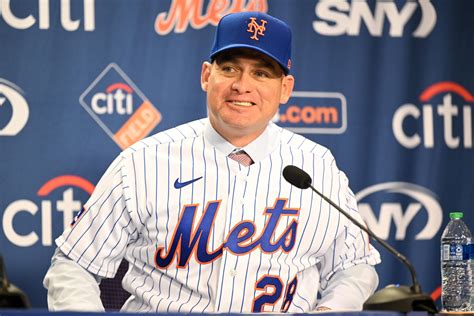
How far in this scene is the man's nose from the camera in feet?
8.23

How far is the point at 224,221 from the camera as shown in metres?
2.53

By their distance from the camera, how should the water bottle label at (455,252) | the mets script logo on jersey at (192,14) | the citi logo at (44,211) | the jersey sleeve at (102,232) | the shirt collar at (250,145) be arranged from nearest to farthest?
the jersey sleeve at (102,232) → the shirt collar at (250,145) → the water bottle label at (455,252) → the citi logo at (44,211) → the mets script logo on jersey at (192,14)

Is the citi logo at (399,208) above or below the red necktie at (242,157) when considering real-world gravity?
below

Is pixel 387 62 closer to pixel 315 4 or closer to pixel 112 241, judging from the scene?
pixel 315 4

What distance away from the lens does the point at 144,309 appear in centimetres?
254

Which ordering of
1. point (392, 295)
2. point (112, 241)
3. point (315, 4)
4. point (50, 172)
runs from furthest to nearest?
point (315, 4), point (50, 172), point (112, 241), point (392, 295)

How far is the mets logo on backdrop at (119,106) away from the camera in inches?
143

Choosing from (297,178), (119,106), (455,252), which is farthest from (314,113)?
(297,178)

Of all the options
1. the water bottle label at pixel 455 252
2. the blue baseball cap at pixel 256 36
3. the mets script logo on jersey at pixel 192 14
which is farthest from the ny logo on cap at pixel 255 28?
the mets script logo on jersey at pixel 192 14

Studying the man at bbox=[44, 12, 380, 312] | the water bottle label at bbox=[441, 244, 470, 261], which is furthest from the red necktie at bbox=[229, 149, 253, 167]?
the water bottle label at bbox=[441, 244, 470, 261]

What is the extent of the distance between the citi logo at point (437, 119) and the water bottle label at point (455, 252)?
2.34 feet

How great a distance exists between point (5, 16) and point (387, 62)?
5.77 feet

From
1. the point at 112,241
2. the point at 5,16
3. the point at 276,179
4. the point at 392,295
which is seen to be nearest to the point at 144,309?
the point at 112,241

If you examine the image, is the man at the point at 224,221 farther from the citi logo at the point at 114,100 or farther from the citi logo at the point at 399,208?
the citi logo at the point at 399,208
